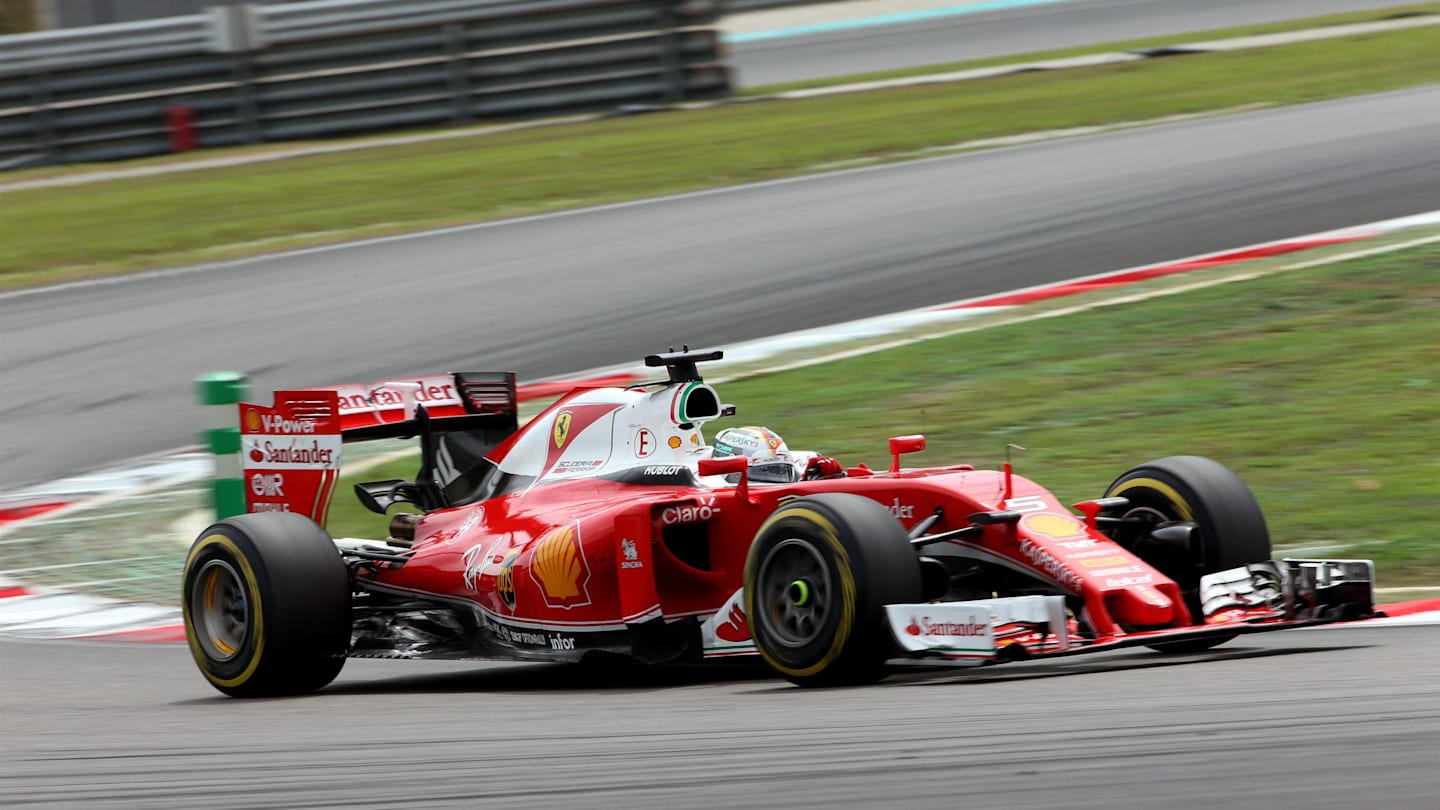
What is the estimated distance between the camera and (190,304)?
1630 centimetres

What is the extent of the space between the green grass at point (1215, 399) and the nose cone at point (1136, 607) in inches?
77.4

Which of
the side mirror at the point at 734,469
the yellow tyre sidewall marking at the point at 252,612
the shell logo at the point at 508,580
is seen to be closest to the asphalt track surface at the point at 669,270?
the yellow tyre sidewall marking at the point at 252,612

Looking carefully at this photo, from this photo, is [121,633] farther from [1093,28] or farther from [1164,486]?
[1093,28]

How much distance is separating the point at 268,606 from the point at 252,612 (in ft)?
0.43

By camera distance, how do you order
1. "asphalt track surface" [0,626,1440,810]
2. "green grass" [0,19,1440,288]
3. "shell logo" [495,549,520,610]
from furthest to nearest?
1. "green grass" [0,19,1440,288]
2. "shell logo" [495,549,520,610]
3. "asphalt track surface" [0,626,1440,810]

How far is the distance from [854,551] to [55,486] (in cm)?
782

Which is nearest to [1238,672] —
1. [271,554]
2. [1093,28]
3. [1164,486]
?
[1164,486]

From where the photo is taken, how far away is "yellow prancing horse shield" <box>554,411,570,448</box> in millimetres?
7762

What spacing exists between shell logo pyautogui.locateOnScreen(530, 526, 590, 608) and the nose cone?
1947mm

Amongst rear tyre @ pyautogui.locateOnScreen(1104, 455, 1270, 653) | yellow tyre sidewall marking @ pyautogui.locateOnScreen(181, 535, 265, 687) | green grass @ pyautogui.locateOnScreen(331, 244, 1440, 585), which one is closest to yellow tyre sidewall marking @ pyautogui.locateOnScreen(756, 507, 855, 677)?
rear tyre @ pyautogui.locateOnScreen(1104, 455, 1270, 653)

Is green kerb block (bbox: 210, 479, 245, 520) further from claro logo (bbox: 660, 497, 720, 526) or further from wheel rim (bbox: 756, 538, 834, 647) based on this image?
wheel rim (bbox: 756, 538, 834, 647)

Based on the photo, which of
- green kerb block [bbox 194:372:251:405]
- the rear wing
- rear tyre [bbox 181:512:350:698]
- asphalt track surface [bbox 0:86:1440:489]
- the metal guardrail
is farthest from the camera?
the metal guardrail

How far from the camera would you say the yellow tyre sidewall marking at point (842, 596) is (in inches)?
232

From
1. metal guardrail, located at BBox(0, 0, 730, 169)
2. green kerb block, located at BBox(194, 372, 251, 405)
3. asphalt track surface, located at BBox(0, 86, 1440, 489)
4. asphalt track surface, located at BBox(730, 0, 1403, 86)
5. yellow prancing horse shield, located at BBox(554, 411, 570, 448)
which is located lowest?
yellow prancing horse shield, located at BBox(554, 411, 570, 448)
